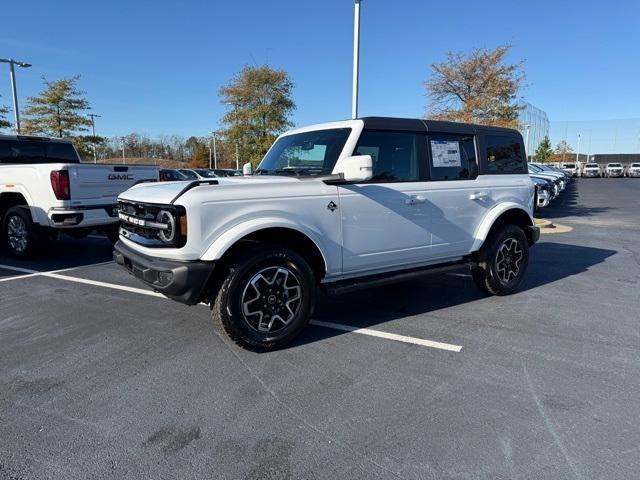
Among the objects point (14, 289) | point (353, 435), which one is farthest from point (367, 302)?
point (14, 289)

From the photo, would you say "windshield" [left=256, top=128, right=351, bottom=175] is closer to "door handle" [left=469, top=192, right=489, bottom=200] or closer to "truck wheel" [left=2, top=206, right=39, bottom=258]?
"door handle" [left=469, top=192, right=489, bottom=200]

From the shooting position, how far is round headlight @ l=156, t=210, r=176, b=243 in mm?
3449

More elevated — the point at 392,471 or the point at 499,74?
the point at 499,74

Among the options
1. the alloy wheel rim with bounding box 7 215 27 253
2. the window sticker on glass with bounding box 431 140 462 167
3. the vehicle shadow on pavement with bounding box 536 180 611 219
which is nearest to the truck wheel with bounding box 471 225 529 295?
the window sticker on glass with bounding box 431 140 462 167

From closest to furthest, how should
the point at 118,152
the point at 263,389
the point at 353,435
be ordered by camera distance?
the point at 353,435 < the point at 263,389 < the point at 118,152

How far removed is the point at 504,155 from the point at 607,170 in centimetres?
5827

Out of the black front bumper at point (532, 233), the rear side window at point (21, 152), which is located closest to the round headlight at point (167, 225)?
the black front bumper at point (532, 233)

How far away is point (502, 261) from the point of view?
213 inches

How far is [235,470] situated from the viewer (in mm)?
2338

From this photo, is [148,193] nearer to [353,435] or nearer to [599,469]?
[353,435]

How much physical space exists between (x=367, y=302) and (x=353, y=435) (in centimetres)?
265

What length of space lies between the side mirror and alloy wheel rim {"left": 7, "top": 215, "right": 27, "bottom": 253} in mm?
5865

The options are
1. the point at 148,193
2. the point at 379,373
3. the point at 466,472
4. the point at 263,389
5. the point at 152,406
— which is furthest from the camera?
the point at 148,193

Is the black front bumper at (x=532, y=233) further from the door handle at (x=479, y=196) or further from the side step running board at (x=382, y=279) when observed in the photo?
the side step running board at (x=382, y=279)
